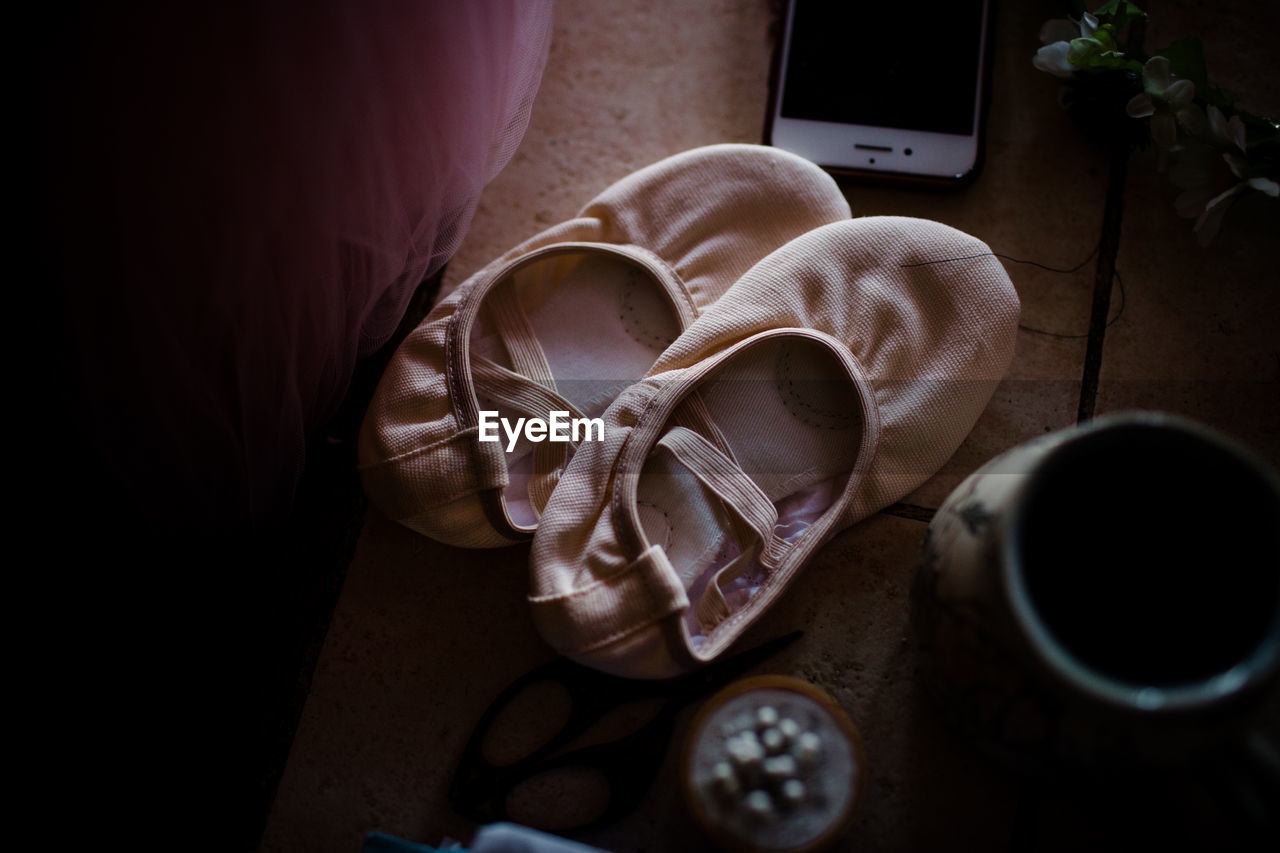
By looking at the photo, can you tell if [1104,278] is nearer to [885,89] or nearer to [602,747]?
[885,89]

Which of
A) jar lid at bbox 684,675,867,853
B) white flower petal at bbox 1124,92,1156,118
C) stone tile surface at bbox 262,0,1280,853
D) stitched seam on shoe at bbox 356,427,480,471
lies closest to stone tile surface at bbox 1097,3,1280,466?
stone tile surface at bbox 262,0,1280,853

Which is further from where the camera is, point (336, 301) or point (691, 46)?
point (691, 46)

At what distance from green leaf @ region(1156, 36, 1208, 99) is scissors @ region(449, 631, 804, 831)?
0.55m

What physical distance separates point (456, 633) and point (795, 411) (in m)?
0.32

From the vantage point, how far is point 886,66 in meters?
0.72

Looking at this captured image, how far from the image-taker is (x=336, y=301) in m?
0.58

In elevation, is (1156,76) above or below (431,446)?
above

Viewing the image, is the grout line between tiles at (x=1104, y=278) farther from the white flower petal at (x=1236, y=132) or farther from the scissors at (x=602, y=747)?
the scissors at (x=602, y=747)

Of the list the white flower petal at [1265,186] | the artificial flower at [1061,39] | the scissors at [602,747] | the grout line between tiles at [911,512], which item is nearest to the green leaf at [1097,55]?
the artificial flower at [1061,39]

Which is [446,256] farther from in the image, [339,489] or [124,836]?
[124,836]

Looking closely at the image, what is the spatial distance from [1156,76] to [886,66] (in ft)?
0.68

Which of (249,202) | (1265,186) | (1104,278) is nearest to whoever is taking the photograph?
(249,202)

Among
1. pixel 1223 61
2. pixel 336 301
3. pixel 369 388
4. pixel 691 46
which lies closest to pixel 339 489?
pixel 369 388

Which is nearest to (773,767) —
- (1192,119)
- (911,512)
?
(911,512)
